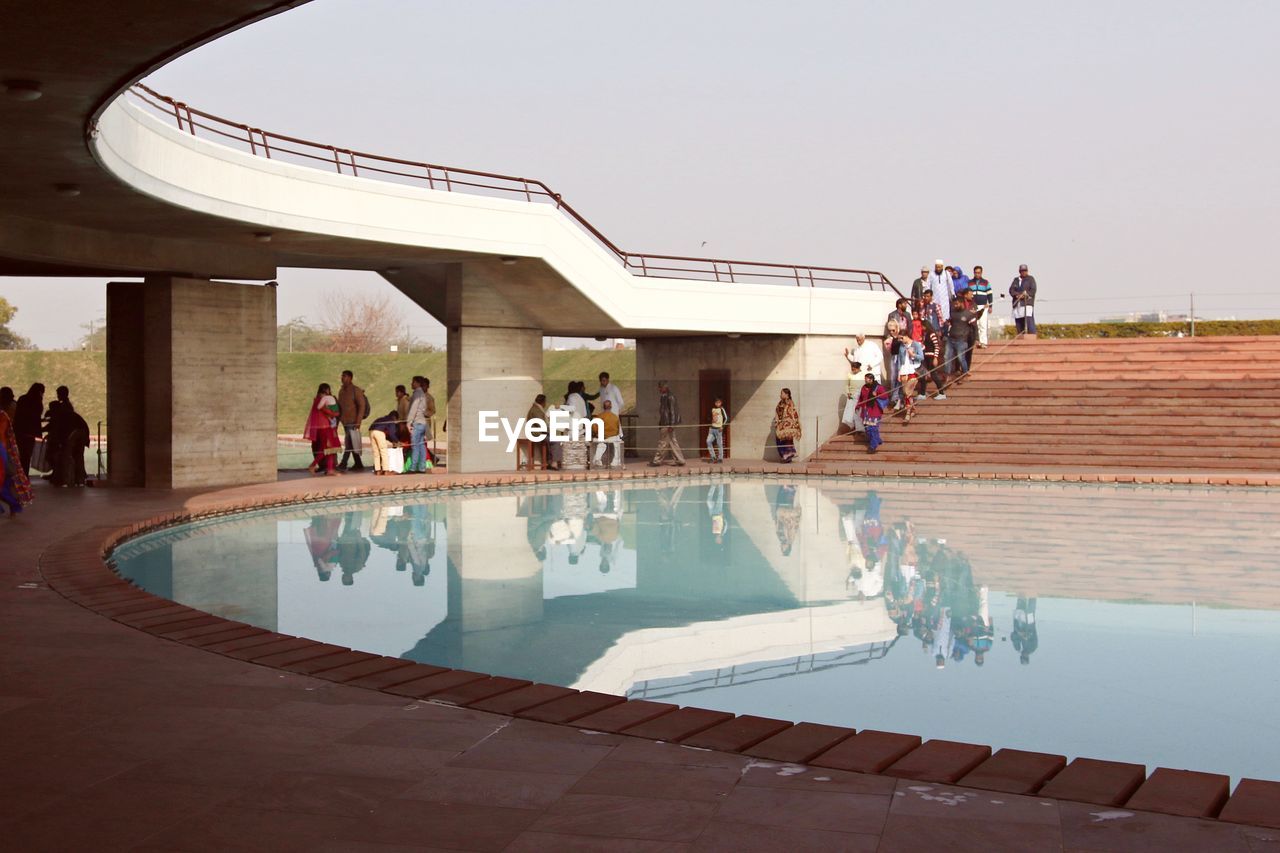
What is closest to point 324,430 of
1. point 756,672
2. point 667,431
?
point 667,431

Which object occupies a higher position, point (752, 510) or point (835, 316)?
point (835, 316)

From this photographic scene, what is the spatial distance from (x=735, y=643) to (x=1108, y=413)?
1721 centimetres

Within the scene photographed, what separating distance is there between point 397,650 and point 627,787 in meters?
4.21

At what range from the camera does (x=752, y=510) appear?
16.9m

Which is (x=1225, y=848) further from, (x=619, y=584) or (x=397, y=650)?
(x=619, y=584)

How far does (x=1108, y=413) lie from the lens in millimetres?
23578

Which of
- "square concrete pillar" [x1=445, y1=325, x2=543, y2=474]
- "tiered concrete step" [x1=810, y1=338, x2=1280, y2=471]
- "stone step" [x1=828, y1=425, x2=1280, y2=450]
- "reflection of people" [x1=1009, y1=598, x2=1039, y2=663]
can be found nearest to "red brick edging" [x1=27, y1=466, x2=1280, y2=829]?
"reflection of people" [x1=1009, y1=598, x2=1039, y2=663]

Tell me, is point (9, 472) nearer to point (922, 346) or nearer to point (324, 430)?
point (324, 430)

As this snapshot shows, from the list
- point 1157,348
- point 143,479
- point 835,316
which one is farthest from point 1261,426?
point 143,479

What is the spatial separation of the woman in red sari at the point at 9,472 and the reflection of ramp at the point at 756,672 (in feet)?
30.4

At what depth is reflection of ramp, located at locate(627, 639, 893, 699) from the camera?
7.12 meters

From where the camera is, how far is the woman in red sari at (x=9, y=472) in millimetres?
13508

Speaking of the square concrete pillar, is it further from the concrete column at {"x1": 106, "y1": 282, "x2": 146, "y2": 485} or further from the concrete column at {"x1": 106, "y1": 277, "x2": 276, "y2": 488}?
the concrete column at {"x1": 106, "y1": 282, "x2": 146, "y2": 485}

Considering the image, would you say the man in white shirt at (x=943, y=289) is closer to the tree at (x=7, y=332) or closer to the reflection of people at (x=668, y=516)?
the reflection of people at (x=668, y=516)
